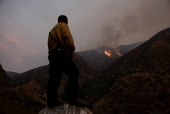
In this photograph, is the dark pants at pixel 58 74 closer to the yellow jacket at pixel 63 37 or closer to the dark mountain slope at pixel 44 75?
the yellow jacket at pixel 63 37

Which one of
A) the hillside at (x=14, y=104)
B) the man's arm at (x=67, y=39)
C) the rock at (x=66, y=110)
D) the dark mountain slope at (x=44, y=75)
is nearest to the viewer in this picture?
the rock at (x=66, y=110)

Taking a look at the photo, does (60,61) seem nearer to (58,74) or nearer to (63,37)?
(58,74)

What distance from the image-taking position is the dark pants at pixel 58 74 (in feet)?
7.20

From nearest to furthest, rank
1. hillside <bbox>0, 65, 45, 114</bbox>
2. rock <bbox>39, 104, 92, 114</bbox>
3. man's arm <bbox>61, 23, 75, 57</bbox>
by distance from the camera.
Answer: rock <bbox>39, 104, 92, 114</bbox> → man's arm <bbox>61, 23, 75, 57</bbox> → hillside <bbox>0, 65, 45, 114</bbox>

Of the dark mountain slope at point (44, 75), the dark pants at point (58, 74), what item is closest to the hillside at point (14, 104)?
the dark pants at point (58, 74)

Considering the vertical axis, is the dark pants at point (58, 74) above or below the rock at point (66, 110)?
above

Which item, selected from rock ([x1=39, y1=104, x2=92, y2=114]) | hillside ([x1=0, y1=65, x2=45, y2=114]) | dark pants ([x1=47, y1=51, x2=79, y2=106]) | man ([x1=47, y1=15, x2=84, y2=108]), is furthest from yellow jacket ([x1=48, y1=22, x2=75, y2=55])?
hillside ([x1=0, y1=65, x2=45, y2=114])

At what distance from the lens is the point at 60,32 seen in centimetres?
224

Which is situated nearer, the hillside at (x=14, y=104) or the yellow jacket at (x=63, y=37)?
the yellow jacket at (x=63, y=37)

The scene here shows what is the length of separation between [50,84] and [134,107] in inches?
788

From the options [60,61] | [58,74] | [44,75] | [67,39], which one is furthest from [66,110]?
[44,75]

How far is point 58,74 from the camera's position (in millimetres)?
2281

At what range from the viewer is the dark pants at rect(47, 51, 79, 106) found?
219cm

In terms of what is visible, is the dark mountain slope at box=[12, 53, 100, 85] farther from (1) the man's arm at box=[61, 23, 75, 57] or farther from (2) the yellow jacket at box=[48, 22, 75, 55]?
(1) the man's arm at box=[61, 23, 75, 57]
